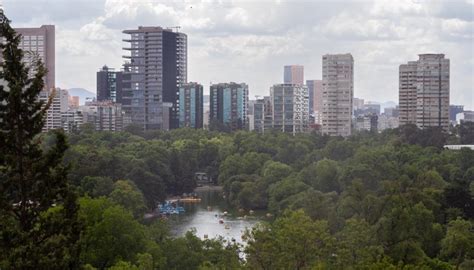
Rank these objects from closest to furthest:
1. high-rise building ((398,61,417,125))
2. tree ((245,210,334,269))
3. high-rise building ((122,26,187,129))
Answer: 1. tree ((245,210,334,269))
2. high-rise building ((398,61,417,125))
3. high-rise building ((122,26,187,129))

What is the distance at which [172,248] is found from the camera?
1742cm

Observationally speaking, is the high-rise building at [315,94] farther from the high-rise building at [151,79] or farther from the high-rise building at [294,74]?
the high-rise building at [151,79]

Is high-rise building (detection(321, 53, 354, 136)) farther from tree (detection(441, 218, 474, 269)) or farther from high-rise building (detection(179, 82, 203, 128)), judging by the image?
tree (detection(441, 218, 474, 269))

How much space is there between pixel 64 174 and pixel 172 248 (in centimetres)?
739

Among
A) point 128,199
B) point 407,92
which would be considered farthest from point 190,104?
point 128,199

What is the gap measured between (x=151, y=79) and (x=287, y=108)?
15.6m

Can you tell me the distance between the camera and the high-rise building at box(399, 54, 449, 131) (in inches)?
2418

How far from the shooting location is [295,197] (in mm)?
31062

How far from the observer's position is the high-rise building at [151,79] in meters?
79.1

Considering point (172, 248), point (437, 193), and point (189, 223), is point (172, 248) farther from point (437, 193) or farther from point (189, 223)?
point (189, 223)

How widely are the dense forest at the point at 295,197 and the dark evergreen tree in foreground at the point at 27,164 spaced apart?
107cm

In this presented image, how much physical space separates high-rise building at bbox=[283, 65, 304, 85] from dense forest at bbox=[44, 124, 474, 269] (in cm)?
6607

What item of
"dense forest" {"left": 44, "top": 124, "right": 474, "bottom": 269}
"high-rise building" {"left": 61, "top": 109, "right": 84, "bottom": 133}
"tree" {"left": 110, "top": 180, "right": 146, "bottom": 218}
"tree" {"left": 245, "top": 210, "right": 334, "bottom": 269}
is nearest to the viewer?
"tree" {"left": 245, "top": 210, "right": 334, "bottom": 269}

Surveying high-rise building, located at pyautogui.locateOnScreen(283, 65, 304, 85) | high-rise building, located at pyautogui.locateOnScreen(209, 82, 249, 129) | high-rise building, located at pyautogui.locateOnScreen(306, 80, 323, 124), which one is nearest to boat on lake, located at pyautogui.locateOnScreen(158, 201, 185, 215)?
high-rise building, located at pyautogui.locateOnScreen(209, 82, 249, 129)
